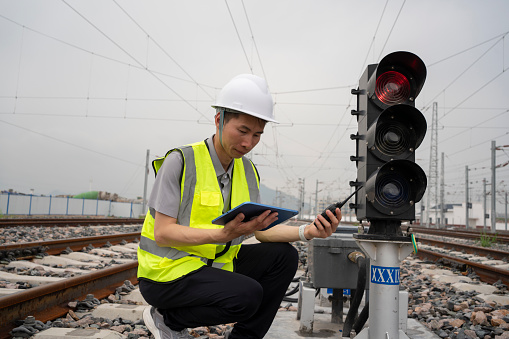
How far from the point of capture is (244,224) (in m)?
2.04

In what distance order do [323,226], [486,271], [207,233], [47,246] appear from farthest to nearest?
1. [47,246]
2. [486,271]
3. [323,226]
4. [207,233]

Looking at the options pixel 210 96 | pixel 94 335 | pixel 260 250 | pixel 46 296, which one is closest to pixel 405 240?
pixel 260 250

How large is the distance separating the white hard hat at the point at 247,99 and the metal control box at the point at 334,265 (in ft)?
4.66

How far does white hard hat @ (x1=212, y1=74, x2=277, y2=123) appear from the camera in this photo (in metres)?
2.30

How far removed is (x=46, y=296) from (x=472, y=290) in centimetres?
463

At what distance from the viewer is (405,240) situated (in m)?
2.54

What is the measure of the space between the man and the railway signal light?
0.36 m

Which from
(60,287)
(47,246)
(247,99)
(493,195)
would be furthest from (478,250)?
(493,195)

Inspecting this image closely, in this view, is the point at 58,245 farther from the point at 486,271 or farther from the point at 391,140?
the point at 486,271

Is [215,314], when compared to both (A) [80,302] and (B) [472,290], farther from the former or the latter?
(B) [472,290]

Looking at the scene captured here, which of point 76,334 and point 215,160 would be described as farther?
point 76,334

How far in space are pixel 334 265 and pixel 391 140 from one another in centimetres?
123

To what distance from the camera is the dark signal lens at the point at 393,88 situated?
2.70 m

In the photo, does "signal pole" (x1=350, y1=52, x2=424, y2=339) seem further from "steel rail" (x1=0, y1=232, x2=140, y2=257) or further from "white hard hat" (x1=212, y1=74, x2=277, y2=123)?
"steel rail" (x1=0, y1=232, x2=140, y2=257)
